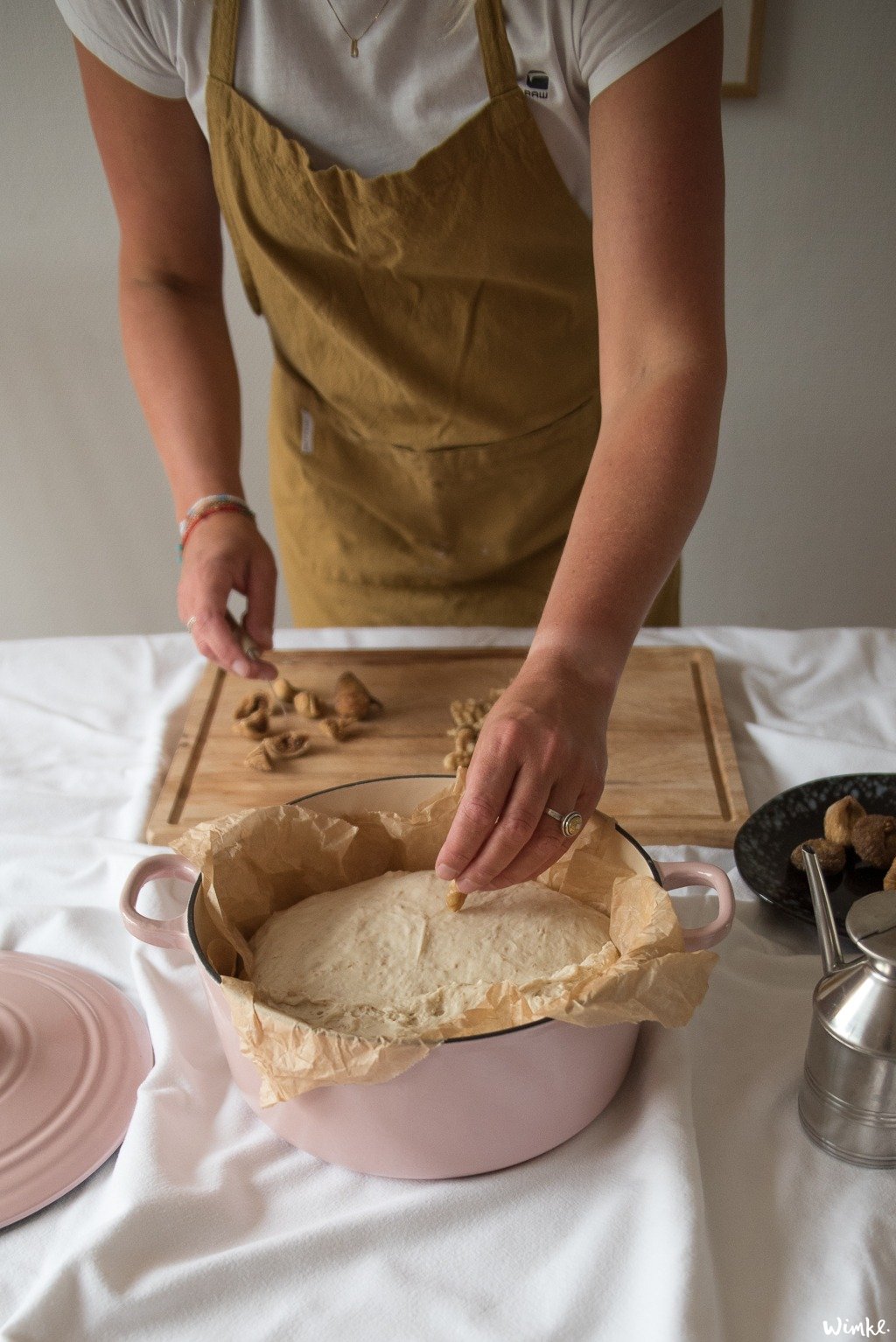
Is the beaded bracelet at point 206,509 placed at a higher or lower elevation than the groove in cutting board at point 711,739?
higher

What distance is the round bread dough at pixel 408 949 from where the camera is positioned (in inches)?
26.9

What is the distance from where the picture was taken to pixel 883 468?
2.18m

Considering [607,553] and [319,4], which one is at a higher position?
[319,4]

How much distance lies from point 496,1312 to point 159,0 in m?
1.14

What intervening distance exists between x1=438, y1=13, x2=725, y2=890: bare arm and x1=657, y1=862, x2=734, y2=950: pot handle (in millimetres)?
Result: 78

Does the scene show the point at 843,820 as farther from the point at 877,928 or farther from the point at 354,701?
the point at 354,701

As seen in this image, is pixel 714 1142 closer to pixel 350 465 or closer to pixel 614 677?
pixel 614 677

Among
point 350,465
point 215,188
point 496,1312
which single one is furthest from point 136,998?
point 215,188

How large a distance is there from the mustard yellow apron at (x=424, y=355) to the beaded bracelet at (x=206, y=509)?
201 millimetres

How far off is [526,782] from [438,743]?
1.50 feet

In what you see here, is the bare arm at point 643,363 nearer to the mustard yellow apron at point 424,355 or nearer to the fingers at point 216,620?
the mustard yellow apron at point 424,355

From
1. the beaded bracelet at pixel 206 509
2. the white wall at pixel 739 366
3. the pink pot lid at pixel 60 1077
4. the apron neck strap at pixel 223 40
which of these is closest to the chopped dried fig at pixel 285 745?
the beaded bracelet at pixel 206 509

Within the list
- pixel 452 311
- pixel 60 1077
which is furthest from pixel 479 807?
pixel 452 311

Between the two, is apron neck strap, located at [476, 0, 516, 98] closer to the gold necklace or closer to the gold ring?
the gold necklace
